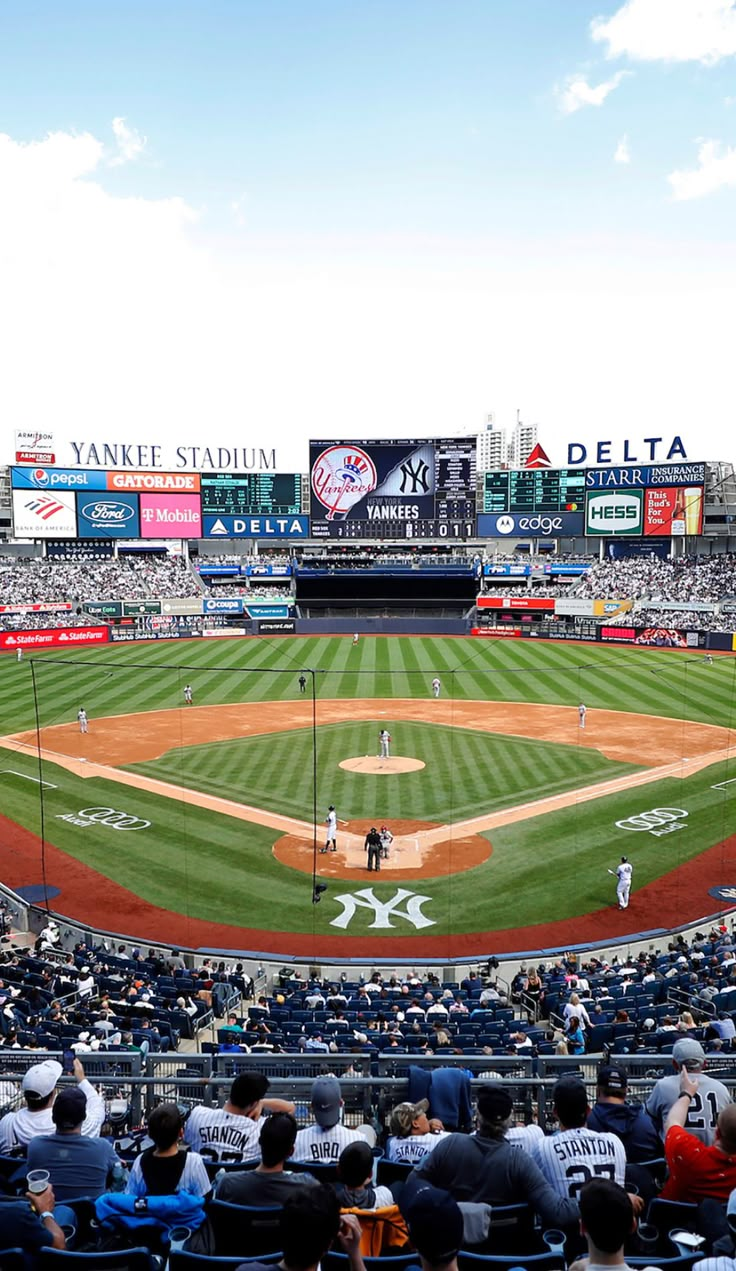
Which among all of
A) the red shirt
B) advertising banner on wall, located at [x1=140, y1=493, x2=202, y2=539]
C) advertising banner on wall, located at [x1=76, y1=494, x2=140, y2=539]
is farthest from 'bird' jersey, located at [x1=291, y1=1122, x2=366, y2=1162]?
advertising banner on wall, located at [x1=140, y1=493, x2=202, y2=539]

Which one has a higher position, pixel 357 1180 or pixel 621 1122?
pixel 357 1180

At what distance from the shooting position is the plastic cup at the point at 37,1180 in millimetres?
4855

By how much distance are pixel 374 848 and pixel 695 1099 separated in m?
17.3

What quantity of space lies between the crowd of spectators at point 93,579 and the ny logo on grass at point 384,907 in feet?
187

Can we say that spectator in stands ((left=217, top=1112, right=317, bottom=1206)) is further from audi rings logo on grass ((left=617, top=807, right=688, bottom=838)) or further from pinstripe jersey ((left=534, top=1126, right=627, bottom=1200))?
audi rings logo on grass ((left=617, top=807, right=688, bottom=838))

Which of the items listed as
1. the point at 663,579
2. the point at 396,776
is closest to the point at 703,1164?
the point at 396,776

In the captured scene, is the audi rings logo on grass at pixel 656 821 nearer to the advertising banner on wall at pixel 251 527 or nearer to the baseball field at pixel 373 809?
the baseball field at pixel 373 809

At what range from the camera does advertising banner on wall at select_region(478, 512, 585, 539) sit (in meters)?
84.9

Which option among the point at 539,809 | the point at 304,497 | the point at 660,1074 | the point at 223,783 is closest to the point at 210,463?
the point at 304,497

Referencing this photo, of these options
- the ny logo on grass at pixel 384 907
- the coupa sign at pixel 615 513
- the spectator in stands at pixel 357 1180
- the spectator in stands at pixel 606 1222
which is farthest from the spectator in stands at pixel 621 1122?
the coupa sign at pixel 615 513

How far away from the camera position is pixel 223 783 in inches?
1214

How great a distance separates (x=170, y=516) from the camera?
277 ft

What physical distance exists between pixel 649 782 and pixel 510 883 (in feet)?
34.1

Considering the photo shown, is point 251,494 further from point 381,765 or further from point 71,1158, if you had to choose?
point 71,1158
